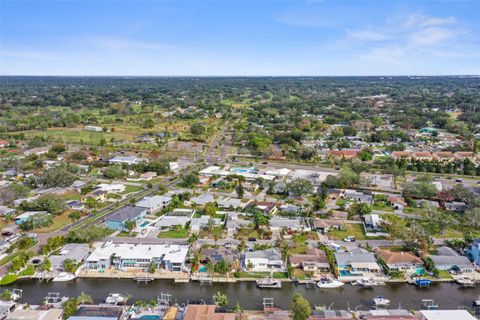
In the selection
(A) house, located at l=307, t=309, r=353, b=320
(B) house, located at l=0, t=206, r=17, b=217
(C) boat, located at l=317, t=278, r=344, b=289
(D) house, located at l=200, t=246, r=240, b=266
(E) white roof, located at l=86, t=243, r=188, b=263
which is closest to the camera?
(A) house, located at l=307, t=309, r=353, b=320

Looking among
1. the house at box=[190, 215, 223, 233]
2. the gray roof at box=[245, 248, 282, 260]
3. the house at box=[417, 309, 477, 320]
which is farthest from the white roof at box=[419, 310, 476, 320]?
the house at box=[190, 215, 223, 233]

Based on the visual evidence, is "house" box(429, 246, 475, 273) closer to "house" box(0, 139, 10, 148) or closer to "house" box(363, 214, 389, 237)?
"house" box(363, 214, 389, 237)

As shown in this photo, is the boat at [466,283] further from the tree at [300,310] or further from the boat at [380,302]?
the tree at [300,310]

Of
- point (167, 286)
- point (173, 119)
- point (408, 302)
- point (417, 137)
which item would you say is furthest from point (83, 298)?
point (173, 119)

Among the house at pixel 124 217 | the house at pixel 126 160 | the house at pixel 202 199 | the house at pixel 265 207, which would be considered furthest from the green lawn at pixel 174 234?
the house at pixel 126 160

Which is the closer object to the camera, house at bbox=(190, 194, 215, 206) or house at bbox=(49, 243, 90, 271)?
house at bbox=(49, 243, 90, 271)
